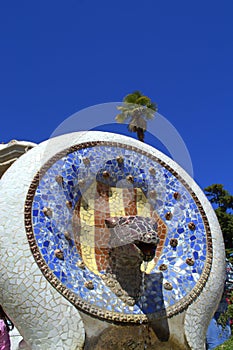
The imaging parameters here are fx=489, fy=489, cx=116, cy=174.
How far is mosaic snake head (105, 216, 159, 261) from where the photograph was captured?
4766 mm

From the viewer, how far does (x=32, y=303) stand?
185 inches

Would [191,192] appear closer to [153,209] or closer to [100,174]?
[153,209]

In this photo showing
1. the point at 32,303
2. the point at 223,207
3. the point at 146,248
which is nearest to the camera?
the point at 32,303

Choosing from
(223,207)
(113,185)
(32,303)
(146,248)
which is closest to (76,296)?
(32,303)

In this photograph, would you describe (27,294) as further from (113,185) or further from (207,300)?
(207,300)

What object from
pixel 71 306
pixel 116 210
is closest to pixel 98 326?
pixel 71 306

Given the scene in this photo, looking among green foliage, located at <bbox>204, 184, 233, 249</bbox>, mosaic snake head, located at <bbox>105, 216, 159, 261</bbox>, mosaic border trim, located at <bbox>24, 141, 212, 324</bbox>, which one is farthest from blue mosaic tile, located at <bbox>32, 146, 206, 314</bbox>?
green foliage, located at <bbox>204, 184, 233, 249</bbox>

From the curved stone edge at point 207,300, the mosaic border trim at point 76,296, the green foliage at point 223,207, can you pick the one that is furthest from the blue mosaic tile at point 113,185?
the green foliage at point 223,207

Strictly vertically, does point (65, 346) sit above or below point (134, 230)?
below

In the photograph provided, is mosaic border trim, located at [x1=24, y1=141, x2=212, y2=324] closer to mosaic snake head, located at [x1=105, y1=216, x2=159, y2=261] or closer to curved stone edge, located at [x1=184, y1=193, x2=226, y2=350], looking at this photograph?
curved stone edge, located at [x1=184, y1=193, x2=226, y2=350]

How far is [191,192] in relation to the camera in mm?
6199

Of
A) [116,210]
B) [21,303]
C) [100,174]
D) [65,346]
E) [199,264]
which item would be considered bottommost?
[65,346]

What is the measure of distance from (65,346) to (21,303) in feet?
1.93

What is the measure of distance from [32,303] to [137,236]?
3.94 feet
